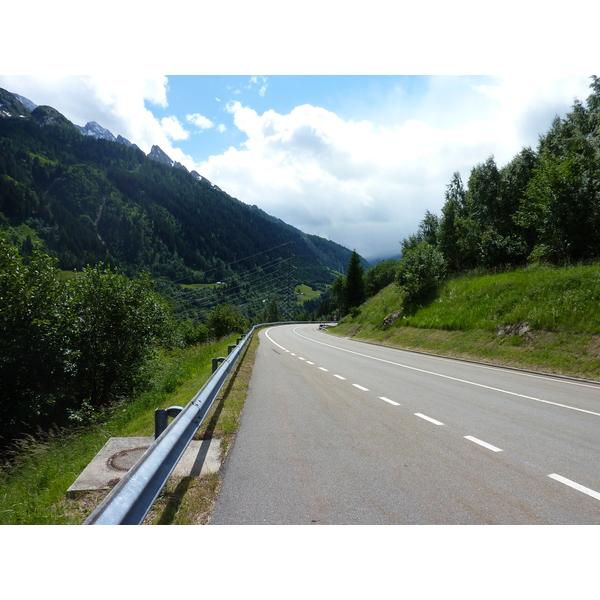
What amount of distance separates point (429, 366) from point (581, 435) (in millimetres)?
9648

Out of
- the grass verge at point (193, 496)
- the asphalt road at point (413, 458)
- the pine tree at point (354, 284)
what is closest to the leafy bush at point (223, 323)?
the pine tree at point (354, 284)

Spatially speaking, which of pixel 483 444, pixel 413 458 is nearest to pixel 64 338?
pixel 413 458

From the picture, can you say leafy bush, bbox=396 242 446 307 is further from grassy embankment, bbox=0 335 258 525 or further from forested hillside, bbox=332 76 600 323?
grassy embankment, bbox=0 335 258 525

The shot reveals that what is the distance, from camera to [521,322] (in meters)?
17.8

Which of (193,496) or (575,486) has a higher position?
(575,486)

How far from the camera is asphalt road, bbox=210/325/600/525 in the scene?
3430mm

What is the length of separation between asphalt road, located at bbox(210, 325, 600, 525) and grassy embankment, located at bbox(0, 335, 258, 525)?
242 mm

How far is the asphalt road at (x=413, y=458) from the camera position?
11.3 ft

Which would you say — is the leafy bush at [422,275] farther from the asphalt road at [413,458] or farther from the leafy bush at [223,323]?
the leafy bush at [223,323]

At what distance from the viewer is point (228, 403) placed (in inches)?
318

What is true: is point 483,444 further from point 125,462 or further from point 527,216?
point 527,216

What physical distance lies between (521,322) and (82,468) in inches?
715

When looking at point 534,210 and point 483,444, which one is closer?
point 483,444

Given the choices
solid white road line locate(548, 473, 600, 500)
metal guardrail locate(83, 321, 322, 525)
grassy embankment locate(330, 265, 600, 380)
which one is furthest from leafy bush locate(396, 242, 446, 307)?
metal guardrail locate(83, 321, 322, 525)
